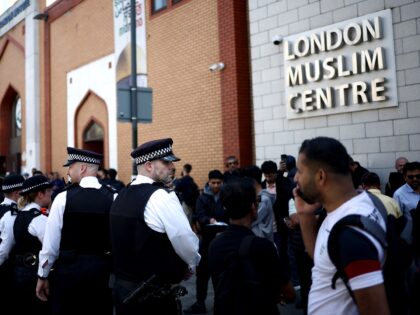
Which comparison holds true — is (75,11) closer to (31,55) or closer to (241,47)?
(31,55)

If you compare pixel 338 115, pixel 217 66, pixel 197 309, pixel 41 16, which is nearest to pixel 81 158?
pixel 197 309

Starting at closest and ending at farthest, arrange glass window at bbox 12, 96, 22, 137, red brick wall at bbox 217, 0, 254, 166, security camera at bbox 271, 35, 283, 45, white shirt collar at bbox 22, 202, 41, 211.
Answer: white shirt collar at bbox 22, 202, 41, 211, security camera at bbox 271, 35, 283, 45, red brick wall at bbox 217, 0, 254, 166, glass window at bbox 12, 96, 22, 137

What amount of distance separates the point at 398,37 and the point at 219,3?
4.21 meters

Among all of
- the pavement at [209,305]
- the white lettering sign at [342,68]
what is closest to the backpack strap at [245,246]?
the pavement at [209,305]

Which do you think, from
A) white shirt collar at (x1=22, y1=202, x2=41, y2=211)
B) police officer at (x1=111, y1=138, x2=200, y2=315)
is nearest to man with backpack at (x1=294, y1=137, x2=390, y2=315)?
police officer at (x1=111, y1=138, x2=200, y2=315)

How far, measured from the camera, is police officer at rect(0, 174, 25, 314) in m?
4.23

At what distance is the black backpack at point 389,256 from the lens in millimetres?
1691

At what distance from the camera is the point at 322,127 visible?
26.4ft

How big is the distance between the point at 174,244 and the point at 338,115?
5.58 m

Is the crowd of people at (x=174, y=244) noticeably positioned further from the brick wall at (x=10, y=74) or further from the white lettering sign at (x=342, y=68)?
the brick wall at (x=10, y=74)

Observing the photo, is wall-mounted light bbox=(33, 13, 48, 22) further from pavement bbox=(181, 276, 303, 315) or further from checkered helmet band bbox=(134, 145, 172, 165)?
checkered helmet band bbox=(134, 145, 172, 165)

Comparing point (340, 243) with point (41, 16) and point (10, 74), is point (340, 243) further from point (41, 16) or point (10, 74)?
point (10, 74)

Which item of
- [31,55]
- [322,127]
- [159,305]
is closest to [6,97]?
[31,55]

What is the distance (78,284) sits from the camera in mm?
3686
